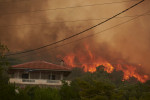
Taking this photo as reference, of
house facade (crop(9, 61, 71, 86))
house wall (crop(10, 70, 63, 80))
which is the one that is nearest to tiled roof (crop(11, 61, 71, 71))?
house facade (crop(9, 61, 71, 86))

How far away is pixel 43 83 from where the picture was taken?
36875 mm

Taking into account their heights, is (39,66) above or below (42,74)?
above

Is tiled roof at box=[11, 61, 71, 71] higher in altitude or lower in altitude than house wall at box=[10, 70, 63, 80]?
higher

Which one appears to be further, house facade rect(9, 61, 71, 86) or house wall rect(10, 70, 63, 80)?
house wall rect(10, 70, 63, 80)

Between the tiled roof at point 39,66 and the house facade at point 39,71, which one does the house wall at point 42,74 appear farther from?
the tiled roof at point 39,66

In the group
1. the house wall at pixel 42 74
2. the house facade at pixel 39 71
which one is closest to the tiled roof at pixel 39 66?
the house facade at pixel 39 71

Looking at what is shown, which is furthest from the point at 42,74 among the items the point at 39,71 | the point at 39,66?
the point at 39,66

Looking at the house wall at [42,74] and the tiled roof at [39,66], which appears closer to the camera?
the tiled roof at [39,66]

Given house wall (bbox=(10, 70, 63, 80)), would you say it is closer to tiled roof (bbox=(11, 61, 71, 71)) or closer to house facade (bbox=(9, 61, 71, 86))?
house facade (bbox=(9, 61, 71, 86))

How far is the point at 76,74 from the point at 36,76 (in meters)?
56.6

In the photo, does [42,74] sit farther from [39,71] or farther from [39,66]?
[39,66]

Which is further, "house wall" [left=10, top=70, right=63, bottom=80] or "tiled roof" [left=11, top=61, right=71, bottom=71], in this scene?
"house wall" [left=10, top=70, right=63, bottom=80]

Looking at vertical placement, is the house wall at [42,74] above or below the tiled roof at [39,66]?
below

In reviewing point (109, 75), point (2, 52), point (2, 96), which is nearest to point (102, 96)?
point (2, 96)
